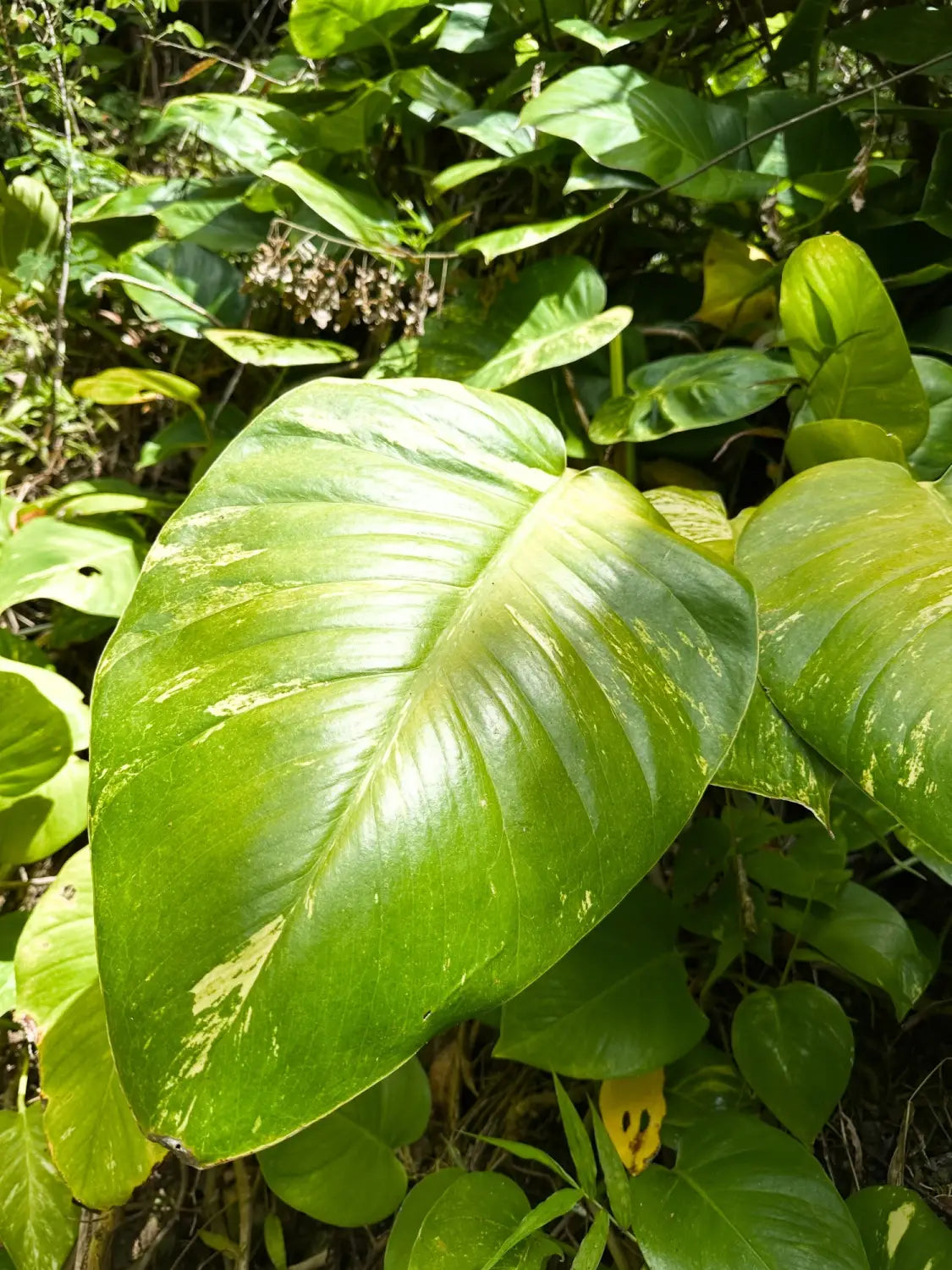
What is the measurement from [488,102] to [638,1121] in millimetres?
1243

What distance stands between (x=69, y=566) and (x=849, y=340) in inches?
35.6

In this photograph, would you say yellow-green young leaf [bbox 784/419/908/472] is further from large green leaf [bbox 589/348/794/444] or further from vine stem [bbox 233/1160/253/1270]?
vine stem [bbox 233/1160/253/1270]

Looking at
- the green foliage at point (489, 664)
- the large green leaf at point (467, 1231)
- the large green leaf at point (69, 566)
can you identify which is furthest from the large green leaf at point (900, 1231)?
the large green leaf at point (69, 566)

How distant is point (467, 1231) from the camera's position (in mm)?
620

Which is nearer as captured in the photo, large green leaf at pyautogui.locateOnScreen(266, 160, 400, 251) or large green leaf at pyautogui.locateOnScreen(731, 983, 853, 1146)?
large green leaf at pyautogui.locateOnScreen(731, 983, 853, 1146)

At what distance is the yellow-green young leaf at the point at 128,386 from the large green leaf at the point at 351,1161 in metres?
0.92

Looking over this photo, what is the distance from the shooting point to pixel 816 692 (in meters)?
0.54

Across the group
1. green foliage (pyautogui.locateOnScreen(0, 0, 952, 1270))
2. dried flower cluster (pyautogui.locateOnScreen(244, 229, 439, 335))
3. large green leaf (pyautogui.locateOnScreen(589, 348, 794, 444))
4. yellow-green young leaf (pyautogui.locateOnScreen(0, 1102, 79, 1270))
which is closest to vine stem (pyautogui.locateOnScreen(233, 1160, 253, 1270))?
green foliage (pyautogui.locateOnScreen(0, 0, 952, 1270))

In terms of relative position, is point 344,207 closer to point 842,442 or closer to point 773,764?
point 842,442

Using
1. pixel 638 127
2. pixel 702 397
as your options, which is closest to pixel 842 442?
pixel 702 397

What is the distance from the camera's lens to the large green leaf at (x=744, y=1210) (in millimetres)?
577

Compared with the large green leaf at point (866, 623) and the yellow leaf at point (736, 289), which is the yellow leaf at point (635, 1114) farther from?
the yellow leaf at point (736, 289)

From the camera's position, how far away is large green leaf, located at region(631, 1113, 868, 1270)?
58cm

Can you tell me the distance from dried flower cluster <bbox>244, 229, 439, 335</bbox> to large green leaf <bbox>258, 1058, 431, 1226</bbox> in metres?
0.90
